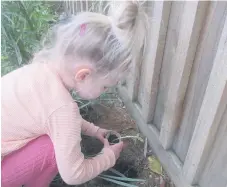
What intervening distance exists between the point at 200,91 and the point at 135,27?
0.32 meters

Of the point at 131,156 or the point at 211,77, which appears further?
the point at 131,156

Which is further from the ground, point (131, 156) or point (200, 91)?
point (200, 91)

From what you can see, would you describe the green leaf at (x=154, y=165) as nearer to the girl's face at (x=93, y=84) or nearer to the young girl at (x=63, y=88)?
the young girl at (x=63, y=88)

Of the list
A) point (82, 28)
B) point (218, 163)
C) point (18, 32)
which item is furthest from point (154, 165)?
point (18, 32)

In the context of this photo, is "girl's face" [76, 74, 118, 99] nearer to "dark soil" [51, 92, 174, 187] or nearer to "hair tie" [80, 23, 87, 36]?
"hair tie" [80, 23, 87, 36]

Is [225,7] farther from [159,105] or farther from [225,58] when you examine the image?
[159,105]

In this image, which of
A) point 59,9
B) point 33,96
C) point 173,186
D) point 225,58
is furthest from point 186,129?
point 59,9

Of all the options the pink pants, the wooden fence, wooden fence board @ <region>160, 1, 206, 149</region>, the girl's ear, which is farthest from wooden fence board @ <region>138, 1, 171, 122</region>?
the pink pants

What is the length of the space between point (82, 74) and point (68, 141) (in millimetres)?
221

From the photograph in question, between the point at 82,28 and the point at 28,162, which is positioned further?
the point at 28,162

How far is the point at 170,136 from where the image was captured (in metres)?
1.36

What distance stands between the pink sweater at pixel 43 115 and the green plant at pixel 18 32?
623 millimetres

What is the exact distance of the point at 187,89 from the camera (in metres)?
1.16

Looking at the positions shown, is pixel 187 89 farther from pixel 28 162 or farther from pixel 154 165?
pixel 28 162
